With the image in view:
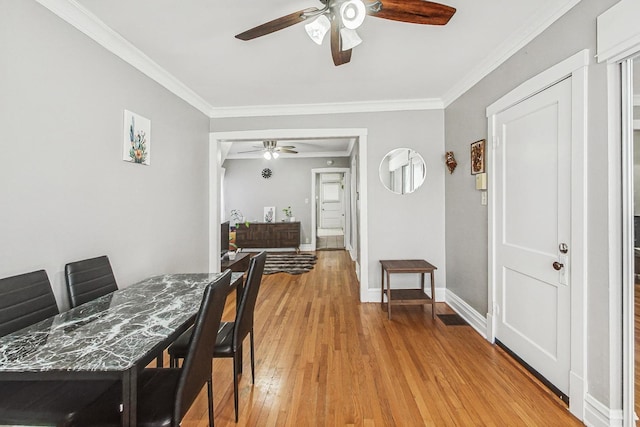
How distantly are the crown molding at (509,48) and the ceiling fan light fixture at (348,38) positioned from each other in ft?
4.13

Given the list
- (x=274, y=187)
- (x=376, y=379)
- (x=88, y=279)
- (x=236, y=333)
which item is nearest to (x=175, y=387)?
(x=236, y=333)

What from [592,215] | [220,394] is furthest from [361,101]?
[220,394]

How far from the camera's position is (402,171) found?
3605 mm

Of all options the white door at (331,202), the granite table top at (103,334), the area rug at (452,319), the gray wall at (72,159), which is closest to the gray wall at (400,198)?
the area rug at (452,319)

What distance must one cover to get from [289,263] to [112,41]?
4501 millimetres

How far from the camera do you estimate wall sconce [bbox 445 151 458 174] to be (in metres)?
3.21

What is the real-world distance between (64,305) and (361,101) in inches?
132

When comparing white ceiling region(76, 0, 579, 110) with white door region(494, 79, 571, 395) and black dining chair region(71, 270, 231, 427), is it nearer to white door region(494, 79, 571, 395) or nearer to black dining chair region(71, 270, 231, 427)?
white door region(494, 79, 571, 395)

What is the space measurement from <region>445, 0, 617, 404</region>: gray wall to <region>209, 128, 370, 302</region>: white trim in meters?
1.04

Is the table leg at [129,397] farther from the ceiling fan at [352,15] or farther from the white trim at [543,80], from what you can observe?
the white trim at [543,80]

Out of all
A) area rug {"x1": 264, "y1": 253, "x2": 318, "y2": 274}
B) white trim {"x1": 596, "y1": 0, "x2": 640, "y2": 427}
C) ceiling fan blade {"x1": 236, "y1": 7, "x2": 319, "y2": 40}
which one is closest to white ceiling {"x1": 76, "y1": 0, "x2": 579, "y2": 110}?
ceiling fan blade {"x1": 236, "y1": 7, "x2": 319, "y2": 40}

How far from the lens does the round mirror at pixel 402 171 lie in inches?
140

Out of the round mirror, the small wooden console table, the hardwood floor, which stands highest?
the round mirror

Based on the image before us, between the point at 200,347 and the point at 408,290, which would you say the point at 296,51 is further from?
the point at 408,290
